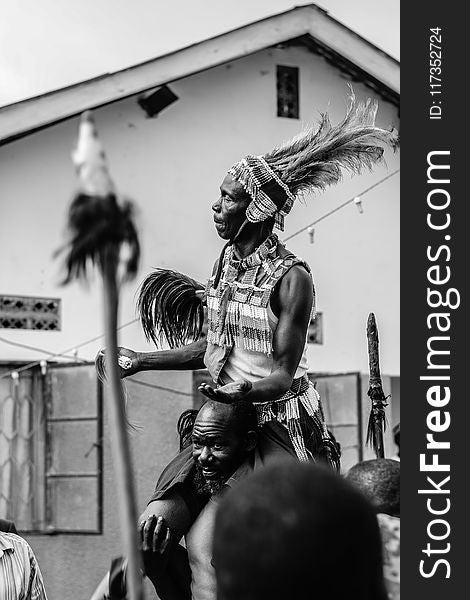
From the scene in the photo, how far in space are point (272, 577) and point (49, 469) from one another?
8735 mm

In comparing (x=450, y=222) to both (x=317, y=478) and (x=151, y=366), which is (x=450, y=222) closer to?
(x=151, y=366)

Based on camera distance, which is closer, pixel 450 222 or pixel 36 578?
pixel 36 578

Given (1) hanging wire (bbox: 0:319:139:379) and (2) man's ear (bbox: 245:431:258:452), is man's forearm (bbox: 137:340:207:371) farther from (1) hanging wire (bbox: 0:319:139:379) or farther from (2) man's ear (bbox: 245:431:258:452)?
(1) hanging wire (bbox: 0:319:139:379)

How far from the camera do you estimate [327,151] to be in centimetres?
448

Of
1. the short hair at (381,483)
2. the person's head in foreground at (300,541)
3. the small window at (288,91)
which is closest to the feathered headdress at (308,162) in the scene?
the short hair at (381,483)

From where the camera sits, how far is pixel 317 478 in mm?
1709

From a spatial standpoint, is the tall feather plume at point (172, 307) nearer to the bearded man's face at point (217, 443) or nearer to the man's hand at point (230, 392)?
the bearded man's face at point (217, 443)

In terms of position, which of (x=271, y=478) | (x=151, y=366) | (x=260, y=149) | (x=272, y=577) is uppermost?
(x=260, y=149)

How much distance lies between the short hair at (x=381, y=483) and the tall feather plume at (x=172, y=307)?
1731 mm

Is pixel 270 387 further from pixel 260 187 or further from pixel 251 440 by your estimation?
pixel 260 187

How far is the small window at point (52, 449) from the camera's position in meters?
10.1

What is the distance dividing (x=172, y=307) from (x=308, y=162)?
0.83 metres

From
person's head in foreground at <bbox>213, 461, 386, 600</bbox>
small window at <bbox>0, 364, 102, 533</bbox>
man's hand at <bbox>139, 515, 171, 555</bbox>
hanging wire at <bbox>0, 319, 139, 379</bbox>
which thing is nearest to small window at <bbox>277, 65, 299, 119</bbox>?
hanging wire at <bbox>0, 319, 139, 379</bbox>

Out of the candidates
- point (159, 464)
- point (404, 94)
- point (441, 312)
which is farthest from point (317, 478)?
point (159, 464)
